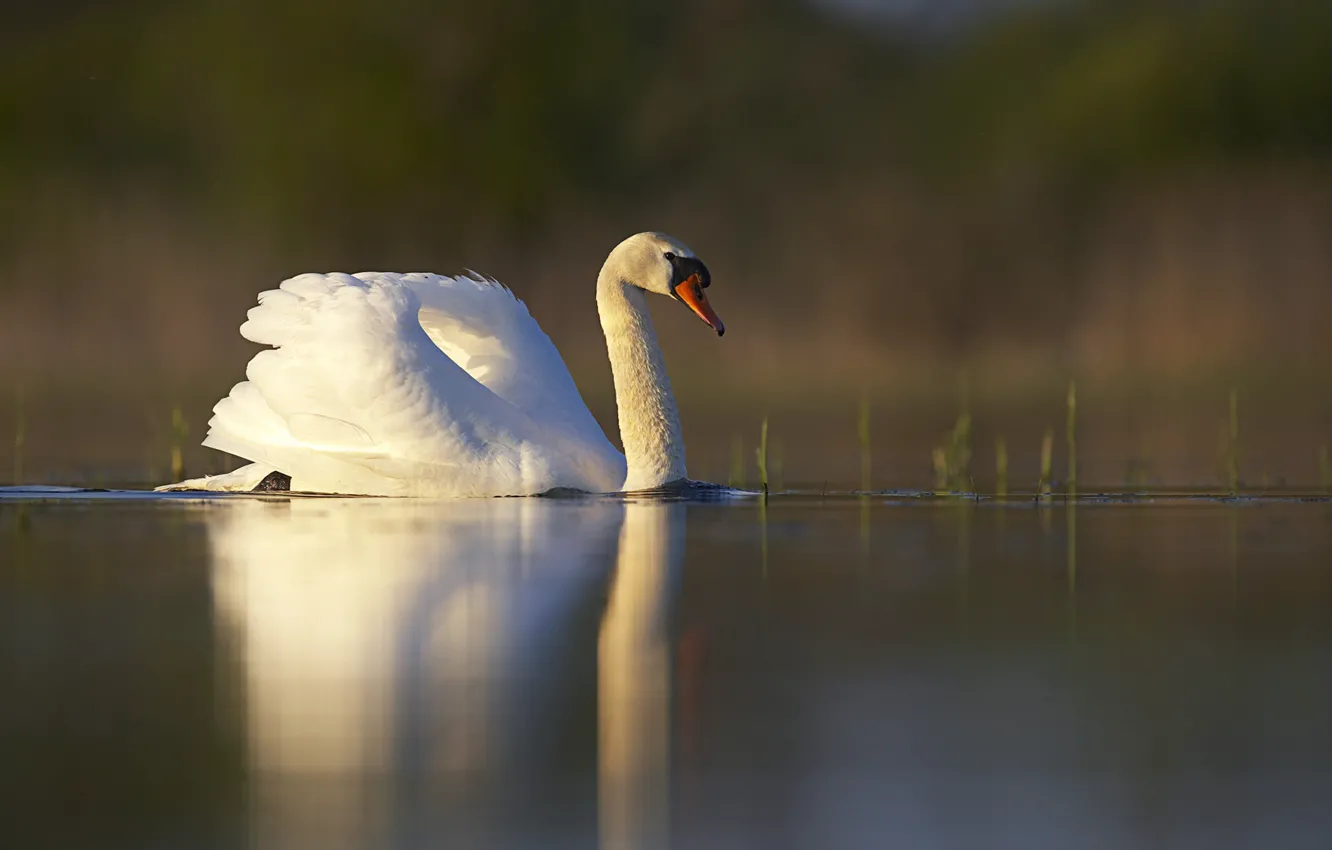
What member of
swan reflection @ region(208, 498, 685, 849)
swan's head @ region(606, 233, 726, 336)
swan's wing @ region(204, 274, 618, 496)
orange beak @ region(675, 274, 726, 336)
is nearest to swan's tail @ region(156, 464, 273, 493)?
swan's wing @ region(204, 274, 618, 496)

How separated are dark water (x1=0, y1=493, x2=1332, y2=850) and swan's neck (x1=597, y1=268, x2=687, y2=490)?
2.34m

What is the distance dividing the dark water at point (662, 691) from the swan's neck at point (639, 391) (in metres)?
2.34

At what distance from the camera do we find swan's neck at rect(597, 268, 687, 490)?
10.9 m

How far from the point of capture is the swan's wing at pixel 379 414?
10.3 metres

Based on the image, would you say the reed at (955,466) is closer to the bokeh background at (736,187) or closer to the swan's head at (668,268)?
the swan's head at (668,268)

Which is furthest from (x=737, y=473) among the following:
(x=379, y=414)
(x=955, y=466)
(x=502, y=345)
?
(x=379, y=414)

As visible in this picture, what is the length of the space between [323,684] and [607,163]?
189ft

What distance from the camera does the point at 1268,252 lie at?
136 ft

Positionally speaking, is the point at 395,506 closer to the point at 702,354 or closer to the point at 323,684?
the point at 323,684

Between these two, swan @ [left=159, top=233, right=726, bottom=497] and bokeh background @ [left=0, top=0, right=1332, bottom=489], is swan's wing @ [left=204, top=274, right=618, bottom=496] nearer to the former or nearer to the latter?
swan @ [left=159, top=233, right=726, bottom=497]

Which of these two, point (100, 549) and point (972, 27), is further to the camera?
point (972, 27)

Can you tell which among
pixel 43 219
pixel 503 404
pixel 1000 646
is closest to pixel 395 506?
pixel 503 404

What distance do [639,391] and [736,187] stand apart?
47.6 m

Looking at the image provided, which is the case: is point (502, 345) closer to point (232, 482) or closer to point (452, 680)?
point (232, 482)
